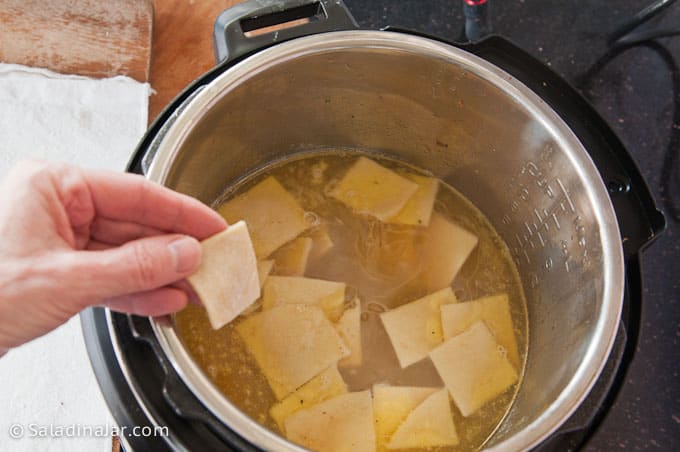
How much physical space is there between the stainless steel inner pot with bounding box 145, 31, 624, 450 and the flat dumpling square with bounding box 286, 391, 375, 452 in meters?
0.22

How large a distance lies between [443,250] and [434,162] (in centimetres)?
18

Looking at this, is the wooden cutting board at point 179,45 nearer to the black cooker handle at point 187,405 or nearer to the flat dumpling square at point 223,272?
the flat dumpling square at point 223,272

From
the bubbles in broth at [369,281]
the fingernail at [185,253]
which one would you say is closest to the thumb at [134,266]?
the fingernail at [185,253]

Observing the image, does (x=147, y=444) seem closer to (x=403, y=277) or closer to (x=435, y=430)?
(x=435, y=430)

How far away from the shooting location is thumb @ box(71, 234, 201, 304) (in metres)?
0.70

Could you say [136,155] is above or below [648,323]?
above

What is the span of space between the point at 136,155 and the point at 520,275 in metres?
0.72

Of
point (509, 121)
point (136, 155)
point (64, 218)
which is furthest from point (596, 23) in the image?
point (64, 218)

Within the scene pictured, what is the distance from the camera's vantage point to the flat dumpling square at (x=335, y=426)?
0.99 m

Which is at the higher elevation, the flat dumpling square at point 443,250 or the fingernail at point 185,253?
the fingernail at point 185,253

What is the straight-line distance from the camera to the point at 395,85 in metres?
1.14

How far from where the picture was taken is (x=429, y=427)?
3.41 ft

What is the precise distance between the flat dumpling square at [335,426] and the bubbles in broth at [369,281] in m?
0.04

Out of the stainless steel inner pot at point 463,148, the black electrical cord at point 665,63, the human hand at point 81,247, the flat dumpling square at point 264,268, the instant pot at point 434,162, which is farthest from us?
the black electrical cord at point 665,63
